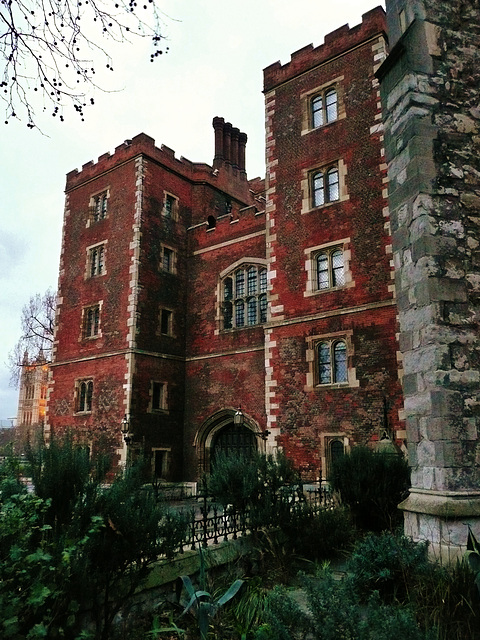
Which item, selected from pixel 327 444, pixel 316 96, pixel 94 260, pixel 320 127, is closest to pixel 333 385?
pixel 327 444

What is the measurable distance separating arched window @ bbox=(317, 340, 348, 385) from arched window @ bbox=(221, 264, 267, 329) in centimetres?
395

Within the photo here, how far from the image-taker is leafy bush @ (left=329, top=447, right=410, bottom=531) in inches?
345

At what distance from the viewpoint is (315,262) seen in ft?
52.9

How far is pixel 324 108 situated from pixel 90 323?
41.1 ft

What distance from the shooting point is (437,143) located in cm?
679

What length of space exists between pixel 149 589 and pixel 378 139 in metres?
14.0

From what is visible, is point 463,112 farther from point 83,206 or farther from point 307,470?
point 83,206

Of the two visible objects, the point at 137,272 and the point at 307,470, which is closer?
the point at 307,470

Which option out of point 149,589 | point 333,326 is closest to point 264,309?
point 333,326

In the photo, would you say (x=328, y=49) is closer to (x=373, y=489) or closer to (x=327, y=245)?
(x=327, y=245)

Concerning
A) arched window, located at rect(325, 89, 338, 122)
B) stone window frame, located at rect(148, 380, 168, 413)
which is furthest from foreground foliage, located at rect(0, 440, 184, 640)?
arched window, located at rect(325, 89, 338, 122)

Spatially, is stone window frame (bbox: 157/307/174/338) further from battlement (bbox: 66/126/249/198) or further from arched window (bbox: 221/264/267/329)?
battlement (bbox: 66/126/249/198)

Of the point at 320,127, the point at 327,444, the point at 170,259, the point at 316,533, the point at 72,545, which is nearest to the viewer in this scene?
the point at 72,545

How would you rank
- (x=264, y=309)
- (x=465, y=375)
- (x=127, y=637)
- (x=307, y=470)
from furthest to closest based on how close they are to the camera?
(x=264, y=309)
(x=307, y=470)
(x=465, y=375)
(x=127, y=637)
